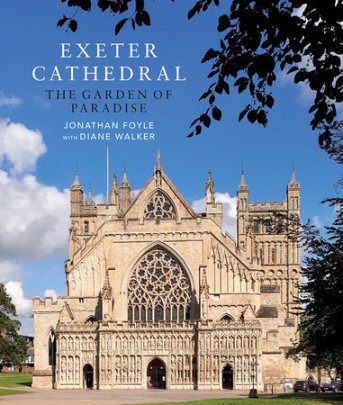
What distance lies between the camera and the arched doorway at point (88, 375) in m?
58.6

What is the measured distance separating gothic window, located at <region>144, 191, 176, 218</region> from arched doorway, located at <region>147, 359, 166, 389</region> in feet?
42.5

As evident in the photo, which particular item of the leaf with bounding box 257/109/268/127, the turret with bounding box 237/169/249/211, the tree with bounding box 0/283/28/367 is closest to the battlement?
the turret with bounding box 237/169/249/211

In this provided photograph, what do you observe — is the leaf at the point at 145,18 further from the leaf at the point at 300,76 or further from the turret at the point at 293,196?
the turret at the point at 293,196

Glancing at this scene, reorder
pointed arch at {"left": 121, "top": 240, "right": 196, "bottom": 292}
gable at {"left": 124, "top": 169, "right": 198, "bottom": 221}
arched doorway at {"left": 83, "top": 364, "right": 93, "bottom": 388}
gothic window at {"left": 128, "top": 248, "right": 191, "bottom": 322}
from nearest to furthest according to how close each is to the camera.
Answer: arched doorway at {"left": 83, "top": 364, "right": 93, "bottom": 388} → gothic window at {"left": 128, "top": 248, "right": 191, "bottom": 322} → pointed arch at {"left": 121, "top": 240, "right": 196, "bottom": 292} → gable at {"left": 124, "top": 169, "right": 198, "bottom": 221}

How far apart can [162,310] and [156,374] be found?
5.50 metres

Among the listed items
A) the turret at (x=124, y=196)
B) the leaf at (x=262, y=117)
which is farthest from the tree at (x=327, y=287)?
the turret at (x=124, y=196)

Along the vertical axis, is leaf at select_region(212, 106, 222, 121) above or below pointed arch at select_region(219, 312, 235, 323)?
above

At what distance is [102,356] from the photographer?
5747 cm

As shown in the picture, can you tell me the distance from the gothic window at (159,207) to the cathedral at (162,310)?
3.8 inches

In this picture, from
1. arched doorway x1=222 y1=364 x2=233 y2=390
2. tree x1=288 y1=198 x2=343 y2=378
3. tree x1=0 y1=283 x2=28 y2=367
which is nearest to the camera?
tree x1=288 y1=198 x2=343 y2=378

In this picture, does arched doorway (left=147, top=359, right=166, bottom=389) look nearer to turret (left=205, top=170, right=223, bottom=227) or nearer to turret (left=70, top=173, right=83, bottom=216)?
turret (left=205, top=170, right=223, bottom=227)

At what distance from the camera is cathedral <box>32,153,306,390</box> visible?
56750 millimetres

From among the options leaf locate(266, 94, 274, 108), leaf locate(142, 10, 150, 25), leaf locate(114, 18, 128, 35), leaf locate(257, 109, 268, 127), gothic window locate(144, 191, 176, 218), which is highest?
gothic window locate(144, 191, 176, 218)

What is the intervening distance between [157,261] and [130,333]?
6.97m
